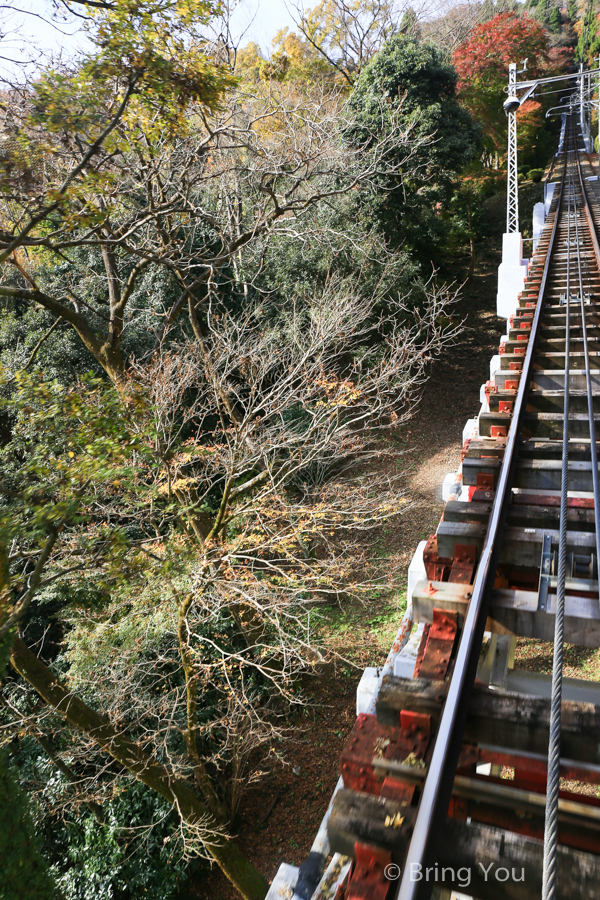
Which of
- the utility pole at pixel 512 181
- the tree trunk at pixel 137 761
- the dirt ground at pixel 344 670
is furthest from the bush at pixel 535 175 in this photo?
the tree trunk at pixel 137 761

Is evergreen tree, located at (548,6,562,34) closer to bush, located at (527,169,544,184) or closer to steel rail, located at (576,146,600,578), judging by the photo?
bush, located at (527,169,544,184)

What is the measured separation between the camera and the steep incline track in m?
1.43

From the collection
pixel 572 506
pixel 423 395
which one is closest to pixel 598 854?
pixel 572 506

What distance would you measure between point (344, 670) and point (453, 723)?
7.73m

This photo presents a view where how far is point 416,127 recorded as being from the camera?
43.8 ft

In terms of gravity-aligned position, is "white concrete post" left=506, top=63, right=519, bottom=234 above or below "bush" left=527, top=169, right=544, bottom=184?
below

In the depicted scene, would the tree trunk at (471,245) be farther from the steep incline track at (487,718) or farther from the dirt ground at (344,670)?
the steep incline track at (487,718)

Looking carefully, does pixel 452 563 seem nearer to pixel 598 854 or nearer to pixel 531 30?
pixel 598 854

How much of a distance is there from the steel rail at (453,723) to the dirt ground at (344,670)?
A: 6166mm

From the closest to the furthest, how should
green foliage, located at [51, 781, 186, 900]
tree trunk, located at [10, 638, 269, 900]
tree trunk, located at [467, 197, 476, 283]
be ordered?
tree trunk, located at [10, 638, 269, 900], green foliage, located at [51, 781, 186, 900], tree trunk, located at [467, 197, 476, 283]

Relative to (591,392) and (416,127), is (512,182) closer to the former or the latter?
(416,127)

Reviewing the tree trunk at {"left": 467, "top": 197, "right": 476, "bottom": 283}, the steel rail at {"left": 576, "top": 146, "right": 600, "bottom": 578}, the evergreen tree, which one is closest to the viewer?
the steel rail at {"left": 576, "top": 146, "right": 600, "bottom": 578}

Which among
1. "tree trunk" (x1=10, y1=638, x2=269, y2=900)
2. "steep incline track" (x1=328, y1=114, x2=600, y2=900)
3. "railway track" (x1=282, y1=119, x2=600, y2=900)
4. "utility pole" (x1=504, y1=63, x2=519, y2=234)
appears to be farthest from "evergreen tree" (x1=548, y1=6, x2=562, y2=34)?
"tree trunk" (x1=10, y1=638, x2=269, y2=900)

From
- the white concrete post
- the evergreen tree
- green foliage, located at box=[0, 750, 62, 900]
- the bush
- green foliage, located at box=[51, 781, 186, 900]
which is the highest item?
the evergreen tree
